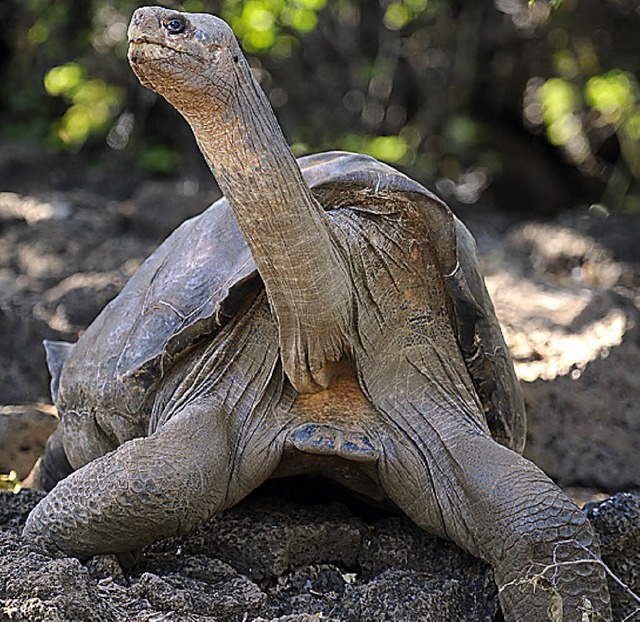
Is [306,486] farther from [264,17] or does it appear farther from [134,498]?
[264,17]

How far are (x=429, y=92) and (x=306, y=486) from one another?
25.0 feet

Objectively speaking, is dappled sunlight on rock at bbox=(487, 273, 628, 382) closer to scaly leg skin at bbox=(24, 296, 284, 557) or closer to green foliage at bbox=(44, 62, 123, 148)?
scaly leg skin at bbox=(24, 296, 284, 557)

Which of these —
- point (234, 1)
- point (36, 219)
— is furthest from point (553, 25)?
point (36, 219)

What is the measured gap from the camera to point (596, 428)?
4.36 meters

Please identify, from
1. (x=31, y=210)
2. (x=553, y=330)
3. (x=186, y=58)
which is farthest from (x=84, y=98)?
(x=186, y=58)

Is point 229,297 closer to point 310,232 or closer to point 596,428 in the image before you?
point 310,232

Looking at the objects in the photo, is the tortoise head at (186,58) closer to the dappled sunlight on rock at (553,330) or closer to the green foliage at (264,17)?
the dappled sunlight on rock at (553,330)

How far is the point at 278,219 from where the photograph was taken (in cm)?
240

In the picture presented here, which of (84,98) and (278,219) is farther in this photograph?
(84,98)

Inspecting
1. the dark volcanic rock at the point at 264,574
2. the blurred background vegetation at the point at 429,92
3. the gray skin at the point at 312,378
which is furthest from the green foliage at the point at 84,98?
the dark volcanic rock at the point at 264,574

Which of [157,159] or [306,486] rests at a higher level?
[306,486]

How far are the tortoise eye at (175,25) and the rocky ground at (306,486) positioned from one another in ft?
3.74

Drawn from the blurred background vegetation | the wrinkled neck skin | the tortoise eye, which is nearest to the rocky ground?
the wrinkled neck skin

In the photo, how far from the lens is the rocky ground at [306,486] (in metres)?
2.47
